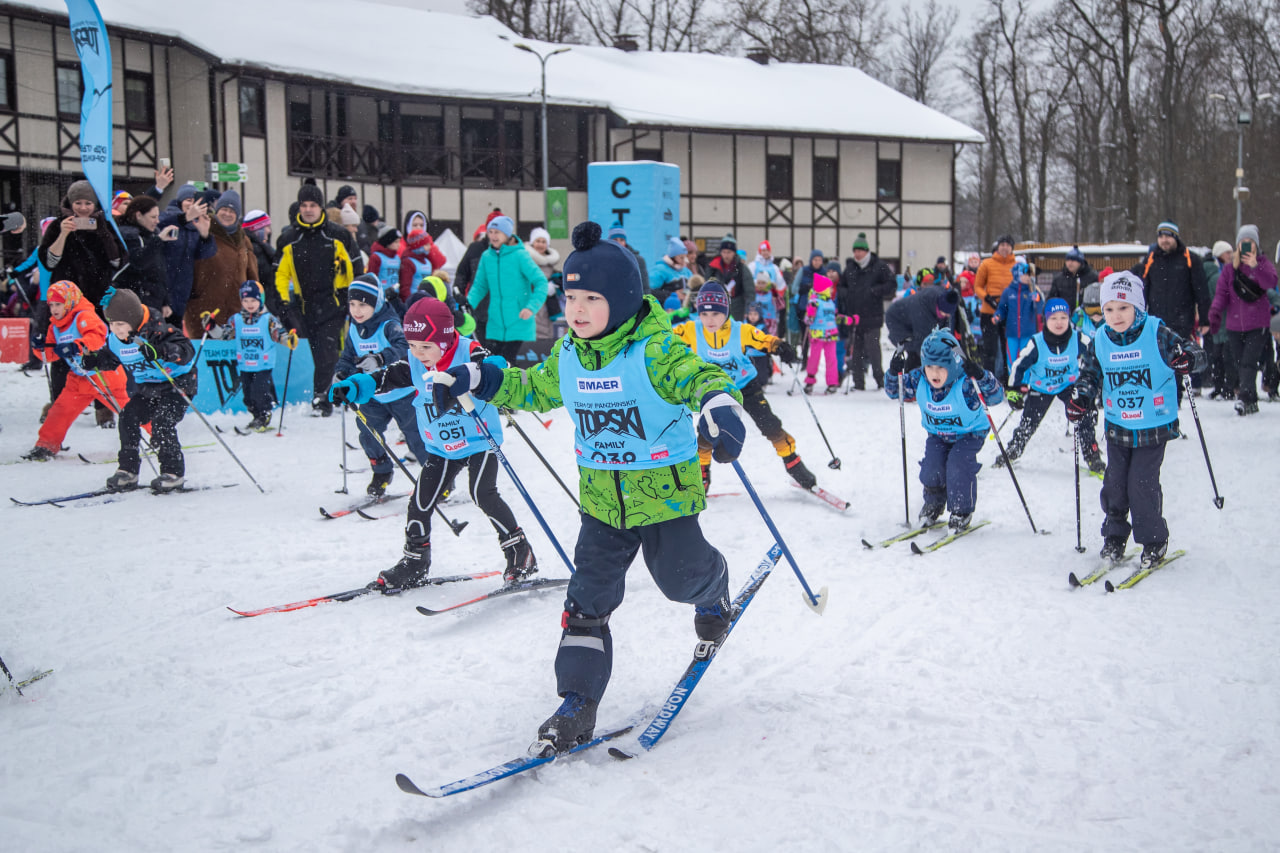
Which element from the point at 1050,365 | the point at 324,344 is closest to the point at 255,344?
the point at 324,344

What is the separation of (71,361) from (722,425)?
19.7 feet

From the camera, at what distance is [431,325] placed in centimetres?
385

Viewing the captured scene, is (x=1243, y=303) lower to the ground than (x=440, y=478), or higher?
higher

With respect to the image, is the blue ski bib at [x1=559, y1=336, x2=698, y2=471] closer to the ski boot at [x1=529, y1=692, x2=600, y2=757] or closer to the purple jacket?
the ski boot at [x1=529, y1=692, x2=600, y2=757]

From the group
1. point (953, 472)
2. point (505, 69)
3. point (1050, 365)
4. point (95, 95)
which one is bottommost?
point (953, 472)

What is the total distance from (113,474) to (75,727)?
4.23 metres

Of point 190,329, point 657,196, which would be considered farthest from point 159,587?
point 657,196

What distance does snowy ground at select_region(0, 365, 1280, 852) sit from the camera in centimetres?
255

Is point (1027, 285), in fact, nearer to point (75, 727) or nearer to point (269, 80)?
point (75, 727)

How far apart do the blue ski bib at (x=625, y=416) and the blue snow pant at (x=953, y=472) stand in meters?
3.06

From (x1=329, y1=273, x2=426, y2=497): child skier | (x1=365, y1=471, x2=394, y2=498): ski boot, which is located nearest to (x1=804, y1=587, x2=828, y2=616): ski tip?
(x1=329, y1=273, x2=426, y2=497): child skier

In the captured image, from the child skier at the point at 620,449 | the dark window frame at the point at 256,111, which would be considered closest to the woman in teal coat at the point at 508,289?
the child skier at the point at 620,449

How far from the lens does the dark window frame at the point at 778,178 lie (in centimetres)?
2612

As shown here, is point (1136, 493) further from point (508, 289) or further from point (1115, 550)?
point (508, 289)
